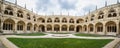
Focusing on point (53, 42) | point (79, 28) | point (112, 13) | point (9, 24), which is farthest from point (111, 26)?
point (9, 24)

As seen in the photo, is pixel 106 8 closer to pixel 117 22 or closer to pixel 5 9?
pixel 117 22

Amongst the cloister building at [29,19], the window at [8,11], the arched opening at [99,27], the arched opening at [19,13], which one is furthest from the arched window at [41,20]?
the arched opening at [99,27]

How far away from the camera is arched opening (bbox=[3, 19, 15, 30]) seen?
3193 cm

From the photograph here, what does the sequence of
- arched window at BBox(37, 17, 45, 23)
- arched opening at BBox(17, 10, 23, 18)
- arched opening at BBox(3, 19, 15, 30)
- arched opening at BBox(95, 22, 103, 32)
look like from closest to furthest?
arched opening at BBox(3, 19, 15, 30) → arched opening at BBox(17, 10, 23, 18) → arched opening at BBox(95, 22, 103, 32) → arched window at BBox(37, 17, 45, 23)

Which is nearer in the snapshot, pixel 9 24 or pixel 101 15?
pixel 9 24

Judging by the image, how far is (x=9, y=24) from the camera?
33.6 m

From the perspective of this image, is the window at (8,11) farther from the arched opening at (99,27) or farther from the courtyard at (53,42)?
the arched opening at (99,27)

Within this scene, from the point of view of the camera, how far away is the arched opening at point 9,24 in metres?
31.9

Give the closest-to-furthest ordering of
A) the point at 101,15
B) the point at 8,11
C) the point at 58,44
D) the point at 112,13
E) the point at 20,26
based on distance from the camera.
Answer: the point at 58,44 < the point at 8,11 < the point at 112,13 < the point at 101,15 < the point at 20,26

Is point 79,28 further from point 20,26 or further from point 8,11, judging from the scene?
point 8,11

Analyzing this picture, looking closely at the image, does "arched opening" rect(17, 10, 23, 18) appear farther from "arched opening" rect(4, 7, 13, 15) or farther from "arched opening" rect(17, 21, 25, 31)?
"arched opening" rect(4, 7, 13, 15)

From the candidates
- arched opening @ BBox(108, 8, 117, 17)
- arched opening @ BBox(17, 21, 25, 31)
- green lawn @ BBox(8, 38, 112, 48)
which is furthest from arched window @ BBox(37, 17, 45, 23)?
green lawn @ BBox(8, 38, 112, 48)

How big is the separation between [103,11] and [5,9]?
86.4 feet

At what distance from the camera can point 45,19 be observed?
57250 millimetres
